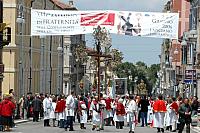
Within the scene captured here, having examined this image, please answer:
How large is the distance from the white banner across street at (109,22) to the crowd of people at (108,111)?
377 centimetres

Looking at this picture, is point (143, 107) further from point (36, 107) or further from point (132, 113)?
point (132, 113)

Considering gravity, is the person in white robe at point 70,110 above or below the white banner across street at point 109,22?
below

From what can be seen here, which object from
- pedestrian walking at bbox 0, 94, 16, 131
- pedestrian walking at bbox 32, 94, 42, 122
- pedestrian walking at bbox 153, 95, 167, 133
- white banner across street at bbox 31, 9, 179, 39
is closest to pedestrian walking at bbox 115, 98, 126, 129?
white banner across street at bbox 31, 9, 179, 39

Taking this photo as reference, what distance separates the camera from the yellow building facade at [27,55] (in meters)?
65.8

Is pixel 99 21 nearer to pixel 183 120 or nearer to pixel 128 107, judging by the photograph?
pixel 128 107

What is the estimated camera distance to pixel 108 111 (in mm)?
41031

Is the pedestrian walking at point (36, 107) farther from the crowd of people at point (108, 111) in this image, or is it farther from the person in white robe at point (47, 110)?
the person in white robe at point (47, 110)

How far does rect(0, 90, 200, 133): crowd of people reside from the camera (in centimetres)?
3341

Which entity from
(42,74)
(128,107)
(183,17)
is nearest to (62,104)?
(128,107)

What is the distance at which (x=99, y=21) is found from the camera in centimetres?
4056

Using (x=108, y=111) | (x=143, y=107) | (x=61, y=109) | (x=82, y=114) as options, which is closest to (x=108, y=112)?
(x=108, y=111)

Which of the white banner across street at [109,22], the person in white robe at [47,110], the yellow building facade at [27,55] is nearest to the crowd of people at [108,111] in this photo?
the person in white robe at [47,110]

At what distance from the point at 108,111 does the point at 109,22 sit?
197 inches

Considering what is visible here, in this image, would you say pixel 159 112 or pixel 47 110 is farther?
pixel 47 110
